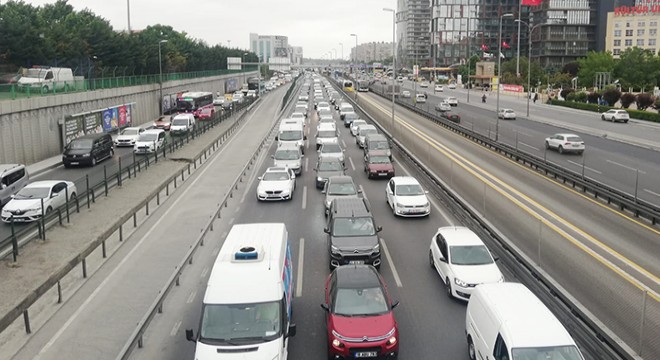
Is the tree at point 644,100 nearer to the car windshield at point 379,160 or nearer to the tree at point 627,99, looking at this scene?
the tree at point 627,99

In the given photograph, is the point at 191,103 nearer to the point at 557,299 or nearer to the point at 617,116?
the point at 617,116

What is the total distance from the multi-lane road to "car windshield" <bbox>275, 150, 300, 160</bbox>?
1.69m

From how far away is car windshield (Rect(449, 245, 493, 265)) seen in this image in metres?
15.9

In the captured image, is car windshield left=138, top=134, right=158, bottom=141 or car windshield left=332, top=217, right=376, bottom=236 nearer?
car windshield left=332, top=217, right=376, bottom=236

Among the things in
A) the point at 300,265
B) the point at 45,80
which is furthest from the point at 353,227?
the point at 45,80

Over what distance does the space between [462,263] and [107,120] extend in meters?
45.8

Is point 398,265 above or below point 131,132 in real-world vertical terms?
below

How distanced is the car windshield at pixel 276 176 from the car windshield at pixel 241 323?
1679 centimetres

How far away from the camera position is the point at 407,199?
2411 cm

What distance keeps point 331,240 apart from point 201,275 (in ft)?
13.0

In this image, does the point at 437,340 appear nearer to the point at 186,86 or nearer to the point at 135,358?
the point at 135,358

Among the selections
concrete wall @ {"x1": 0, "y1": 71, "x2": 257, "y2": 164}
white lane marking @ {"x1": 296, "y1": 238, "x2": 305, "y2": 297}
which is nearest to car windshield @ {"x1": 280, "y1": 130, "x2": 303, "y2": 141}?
concrete wall @ {"x1": 0, "y1": 71, "x2": 257, "y2": 164}

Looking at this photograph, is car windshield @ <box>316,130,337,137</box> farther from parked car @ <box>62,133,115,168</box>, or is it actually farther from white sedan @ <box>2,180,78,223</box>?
white sedan @ <box>2,180,78,223</box>

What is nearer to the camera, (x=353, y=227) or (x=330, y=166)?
(x=353, y=227)
